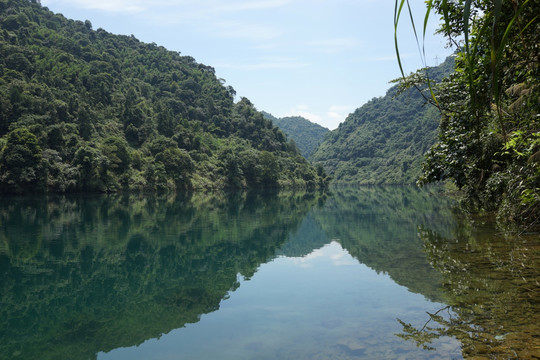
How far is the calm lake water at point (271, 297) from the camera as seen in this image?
287 inches

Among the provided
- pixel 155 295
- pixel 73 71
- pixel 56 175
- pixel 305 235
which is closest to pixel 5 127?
pixel 56 175

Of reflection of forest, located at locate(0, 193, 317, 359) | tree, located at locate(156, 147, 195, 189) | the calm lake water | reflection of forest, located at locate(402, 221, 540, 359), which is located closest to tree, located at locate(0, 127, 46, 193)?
reflection of forest, located at locate(0, 193, 317, 359)

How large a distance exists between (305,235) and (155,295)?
1405 centimetres

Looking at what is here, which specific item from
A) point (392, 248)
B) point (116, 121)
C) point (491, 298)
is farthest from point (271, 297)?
point (116, 121)

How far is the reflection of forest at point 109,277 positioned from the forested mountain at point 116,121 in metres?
30.5

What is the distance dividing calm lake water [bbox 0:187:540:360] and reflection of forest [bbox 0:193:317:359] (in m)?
0.05

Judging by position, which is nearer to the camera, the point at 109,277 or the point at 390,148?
the point at 109,277

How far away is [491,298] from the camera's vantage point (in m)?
8.47

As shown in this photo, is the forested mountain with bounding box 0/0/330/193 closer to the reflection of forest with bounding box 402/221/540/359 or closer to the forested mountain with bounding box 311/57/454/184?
the forested mountain with bounding box 311/57/454/184

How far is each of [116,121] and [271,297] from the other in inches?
3217

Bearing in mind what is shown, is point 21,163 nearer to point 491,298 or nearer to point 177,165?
point 177,165

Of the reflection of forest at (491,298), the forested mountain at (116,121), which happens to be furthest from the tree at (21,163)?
Answer: the reflection of forest at (491,298)

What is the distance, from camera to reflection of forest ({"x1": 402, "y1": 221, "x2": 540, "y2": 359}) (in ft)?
20.1

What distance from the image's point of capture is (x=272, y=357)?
23.0ft
